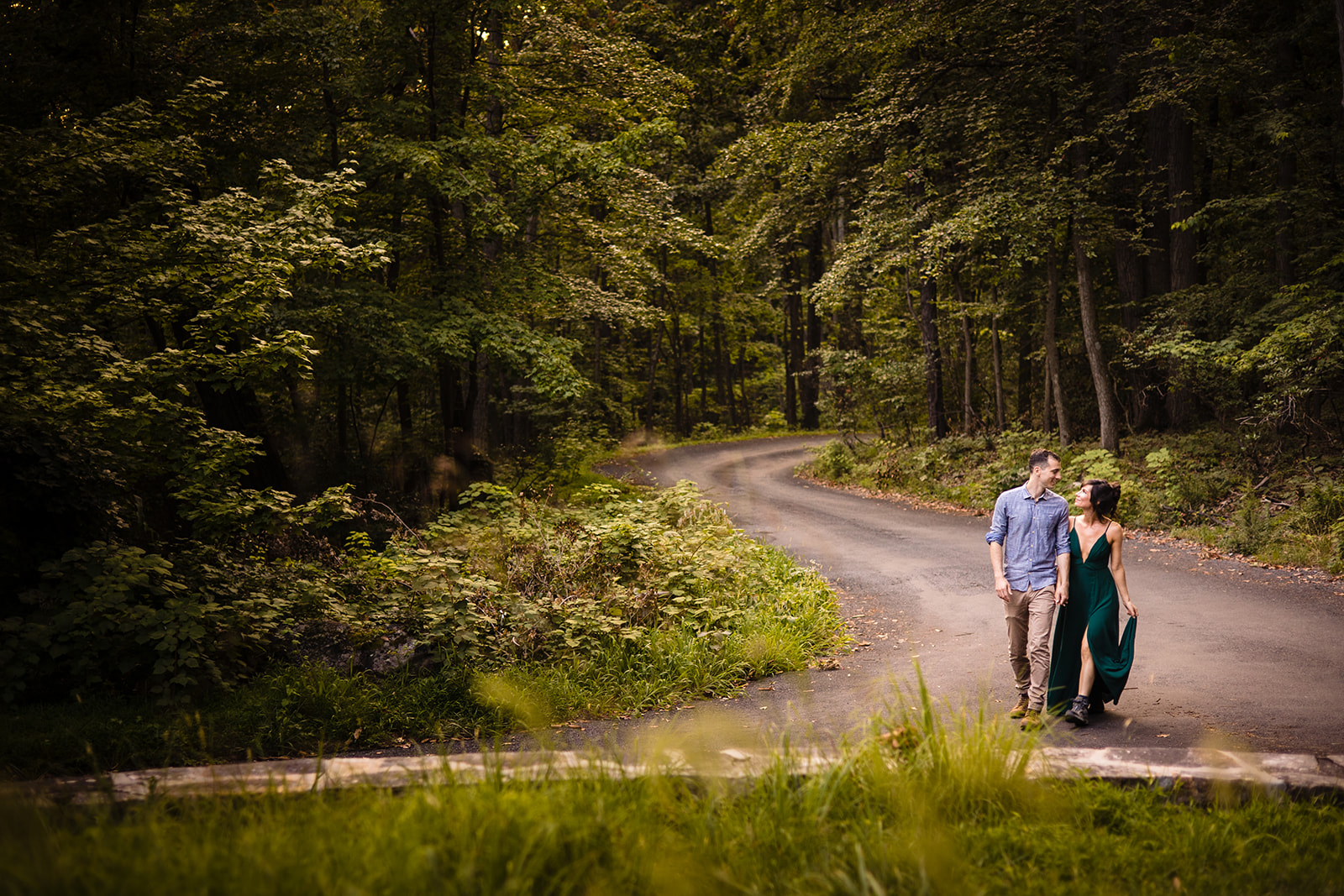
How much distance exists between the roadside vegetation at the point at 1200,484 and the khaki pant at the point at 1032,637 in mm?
6739

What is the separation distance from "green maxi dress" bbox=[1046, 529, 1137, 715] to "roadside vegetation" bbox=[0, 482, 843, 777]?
266 centimetres

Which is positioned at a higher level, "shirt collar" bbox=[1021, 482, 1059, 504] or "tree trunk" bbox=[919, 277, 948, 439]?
"tree trunk" bbox=[919, 277, 948, 439]

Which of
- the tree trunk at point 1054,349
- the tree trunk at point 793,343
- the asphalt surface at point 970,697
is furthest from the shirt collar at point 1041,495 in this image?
the tree trunk at point 793,343

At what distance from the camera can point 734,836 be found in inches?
129

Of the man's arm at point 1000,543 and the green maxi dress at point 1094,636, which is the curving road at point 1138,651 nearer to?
the green maxi dress at point 1094,636

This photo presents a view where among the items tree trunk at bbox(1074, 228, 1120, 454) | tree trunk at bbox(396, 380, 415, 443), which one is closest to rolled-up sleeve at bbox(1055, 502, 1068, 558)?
tree trunk at bbox(1074, 228, 1120, 454)

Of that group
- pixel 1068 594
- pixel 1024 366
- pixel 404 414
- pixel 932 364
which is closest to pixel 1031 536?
pixel 1068 594

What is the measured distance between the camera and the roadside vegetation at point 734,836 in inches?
105

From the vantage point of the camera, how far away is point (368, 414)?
2008 centimetres

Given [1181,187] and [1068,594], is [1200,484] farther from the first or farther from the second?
[1068,594]

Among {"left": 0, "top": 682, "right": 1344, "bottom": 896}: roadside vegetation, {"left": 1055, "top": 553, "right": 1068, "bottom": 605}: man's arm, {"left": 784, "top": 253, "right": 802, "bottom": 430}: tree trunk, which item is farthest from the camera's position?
{"left": 784, "top": 253, "right": 802, "bottom": 430}: tree trunk

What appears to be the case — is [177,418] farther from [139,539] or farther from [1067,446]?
[1067,446]

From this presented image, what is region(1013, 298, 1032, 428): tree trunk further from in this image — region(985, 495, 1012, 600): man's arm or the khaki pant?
the khaki pant

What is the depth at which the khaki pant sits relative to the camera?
5473mm
